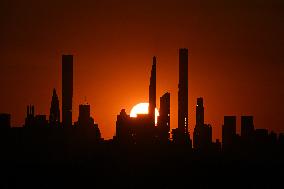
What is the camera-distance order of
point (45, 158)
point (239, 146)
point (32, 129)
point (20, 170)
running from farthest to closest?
1. point (239, 146)
2. point (32, 129)
3. point (45, 158)
4. point (20, 170)

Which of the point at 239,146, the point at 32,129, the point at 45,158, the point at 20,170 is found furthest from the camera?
the point at 239,146

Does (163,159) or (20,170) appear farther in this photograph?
(163,159)

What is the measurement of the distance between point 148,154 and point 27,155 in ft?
73.1

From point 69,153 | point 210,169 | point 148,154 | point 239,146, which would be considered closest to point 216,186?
point 210,169

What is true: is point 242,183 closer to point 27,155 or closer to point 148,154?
point 148,154

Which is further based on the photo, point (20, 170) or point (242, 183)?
point (242, 183)

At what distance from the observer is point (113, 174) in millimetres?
152625

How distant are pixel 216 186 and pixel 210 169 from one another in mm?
4629

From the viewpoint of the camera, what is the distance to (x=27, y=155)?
530ft

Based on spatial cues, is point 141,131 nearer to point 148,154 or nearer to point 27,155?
point 148,154

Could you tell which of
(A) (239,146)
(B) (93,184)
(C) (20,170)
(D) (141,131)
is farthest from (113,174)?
(A) (239,146)

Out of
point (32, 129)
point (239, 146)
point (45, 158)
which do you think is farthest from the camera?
point (239, 146)

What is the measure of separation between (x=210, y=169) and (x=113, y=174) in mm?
18550

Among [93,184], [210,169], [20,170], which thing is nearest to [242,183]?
[210,169]
